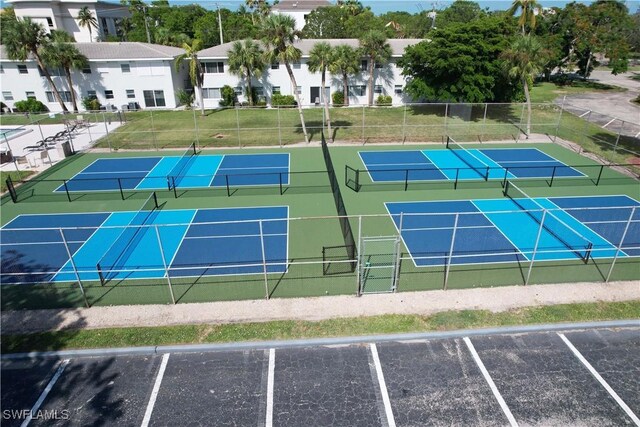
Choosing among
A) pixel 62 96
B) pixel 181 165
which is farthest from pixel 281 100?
pixel 62 96

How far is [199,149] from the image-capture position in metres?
29.4

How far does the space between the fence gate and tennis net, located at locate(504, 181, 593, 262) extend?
4753mm

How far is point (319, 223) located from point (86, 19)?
237ft

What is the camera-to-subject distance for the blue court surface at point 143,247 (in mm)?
14359

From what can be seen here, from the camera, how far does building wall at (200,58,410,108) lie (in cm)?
4319

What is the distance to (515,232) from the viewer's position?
55.5 feet

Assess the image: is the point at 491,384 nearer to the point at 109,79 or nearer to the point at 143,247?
the point at 143,247

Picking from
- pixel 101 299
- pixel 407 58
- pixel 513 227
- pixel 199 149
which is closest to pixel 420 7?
pixel 407 58

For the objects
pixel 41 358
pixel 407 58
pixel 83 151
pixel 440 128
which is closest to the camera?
pixel 41 358

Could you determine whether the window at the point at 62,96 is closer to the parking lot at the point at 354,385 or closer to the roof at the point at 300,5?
the parking lot at the point at 354,385

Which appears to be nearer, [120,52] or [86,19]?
[120,52]

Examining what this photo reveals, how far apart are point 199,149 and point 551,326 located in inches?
970

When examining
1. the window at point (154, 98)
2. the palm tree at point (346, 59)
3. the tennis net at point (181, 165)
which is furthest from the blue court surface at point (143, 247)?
the window at point (154, 98)

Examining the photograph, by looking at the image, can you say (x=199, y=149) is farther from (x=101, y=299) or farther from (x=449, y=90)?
(x=449, y=90)
